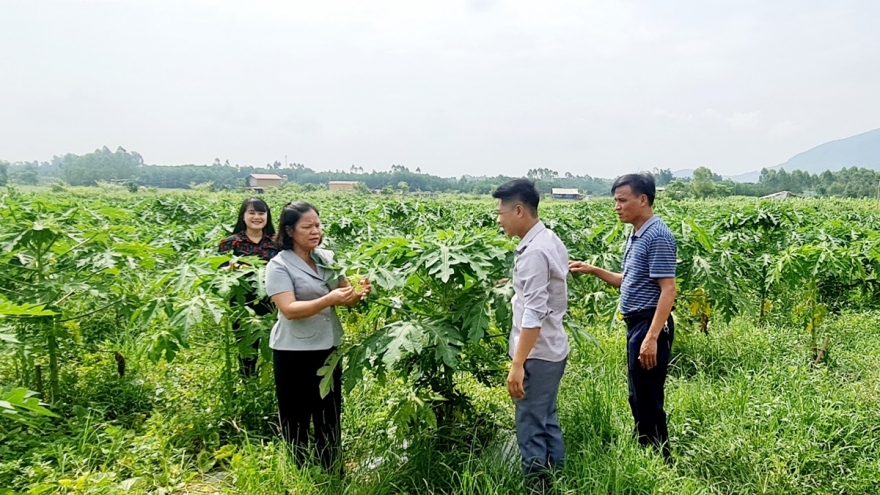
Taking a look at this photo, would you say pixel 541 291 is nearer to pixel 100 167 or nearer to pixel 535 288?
pixel 535 288

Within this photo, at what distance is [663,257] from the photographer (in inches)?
122

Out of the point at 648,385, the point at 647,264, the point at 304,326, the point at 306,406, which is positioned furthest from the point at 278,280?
the point at 648,385

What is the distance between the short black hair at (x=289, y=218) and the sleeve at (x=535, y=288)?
1290mm

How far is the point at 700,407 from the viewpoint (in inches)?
151

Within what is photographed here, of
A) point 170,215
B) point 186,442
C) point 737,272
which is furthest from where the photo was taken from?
point 170,215

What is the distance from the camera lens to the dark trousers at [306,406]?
310 cm

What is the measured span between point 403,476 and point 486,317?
3.41 ft

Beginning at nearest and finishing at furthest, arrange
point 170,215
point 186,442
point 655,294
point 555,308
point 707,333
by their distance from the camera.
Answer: point 555,308
point 655,294
point 186,442
point 707,333
point 170,215

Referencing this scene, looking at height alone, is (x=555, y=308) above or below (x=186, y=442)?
above

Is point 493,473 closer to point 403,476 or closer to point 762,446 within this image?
point 403,476

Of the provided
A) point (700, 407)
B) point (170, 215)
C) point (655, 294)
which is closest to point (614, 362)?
point (700, 407)

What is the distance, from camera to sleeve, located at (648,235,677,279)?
310cm

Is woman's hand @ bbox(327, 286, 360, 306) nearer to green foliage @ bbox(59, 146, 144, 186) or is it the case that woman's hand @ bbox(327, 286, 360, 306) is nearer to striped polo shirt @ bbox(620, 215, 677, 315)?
striped polo shirt @ bbox(620, 215, 677, 315)

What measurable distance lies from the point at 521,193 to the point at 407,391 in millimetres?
1337
